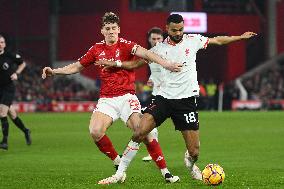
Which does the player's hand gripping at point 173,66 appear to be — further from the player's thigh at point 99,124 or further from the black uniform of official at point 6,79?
the black uniform of official at point 6,79

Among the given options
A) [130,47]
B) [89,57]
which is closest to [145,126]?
[130,47]

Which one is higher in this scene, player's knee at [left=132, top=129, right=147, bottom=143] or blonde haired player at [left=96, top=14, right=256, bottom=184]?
blonde haired player at [left=96, top=14, right=256, bottom=184]

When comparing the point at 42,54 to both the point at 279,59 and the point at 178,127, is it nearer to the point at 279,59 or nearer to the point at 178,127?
the point at 279,59

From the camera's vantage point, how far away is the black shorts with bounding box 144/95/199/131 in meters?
12.9

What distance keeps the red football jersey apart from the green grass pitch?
1.40 metres

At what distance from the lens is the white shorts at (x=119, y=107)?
1331 cm

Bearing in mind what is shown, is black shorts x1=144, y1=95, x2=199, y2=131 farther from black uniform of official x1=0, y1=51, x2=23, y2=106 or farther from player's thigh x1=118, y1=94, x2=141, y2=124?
black uniform of official x1=0, y1=51, x2=23, y2=106

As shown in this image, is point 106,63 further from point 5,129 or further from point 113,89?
point 5,129

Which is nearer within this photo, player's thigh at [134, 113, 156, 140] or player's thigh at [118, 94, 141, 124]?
player's thigh at [134, 113, 156, 140]

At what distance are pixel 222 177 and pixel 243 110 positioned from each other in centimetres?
3588

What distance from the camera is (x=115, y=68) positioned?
13.3m

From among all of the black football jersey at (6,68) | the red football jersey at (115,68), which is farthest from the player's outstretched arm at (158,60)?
the black football jersey at (6,68)

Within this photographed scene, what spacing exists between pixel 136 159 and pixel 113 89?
14.2 ft

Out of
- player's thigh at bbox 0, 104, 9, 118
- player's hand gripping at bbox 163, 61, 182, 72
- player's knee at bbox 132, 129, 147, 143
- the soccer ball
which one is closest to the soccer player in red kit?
player's knee at bbox 132, 129, 147, 143
